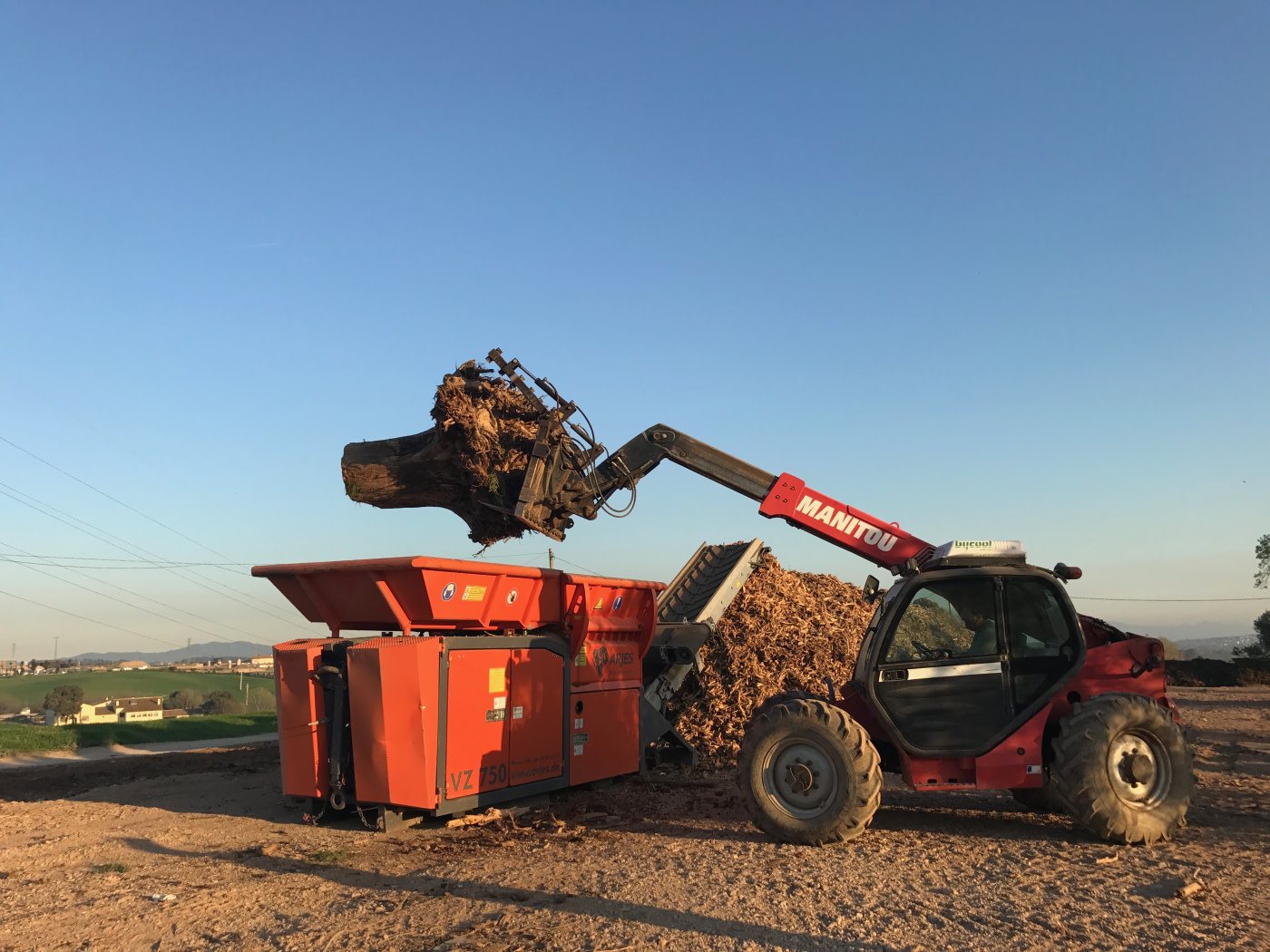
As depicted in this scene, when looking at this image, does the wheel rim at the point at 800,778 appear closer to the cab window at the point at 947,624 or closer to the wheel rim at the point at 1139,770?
the cab window at the point at 947,624

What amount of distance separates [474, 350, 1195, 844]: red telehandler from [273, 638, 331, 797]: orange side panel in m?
3.66

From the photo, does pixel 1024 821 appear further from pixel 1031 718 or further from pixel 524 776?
pixel 524 776

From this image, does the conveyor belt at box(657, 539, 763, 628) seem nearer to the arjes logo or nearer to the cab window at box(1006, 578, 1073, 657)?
the arjes logo

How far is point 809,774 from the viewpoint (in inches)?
250

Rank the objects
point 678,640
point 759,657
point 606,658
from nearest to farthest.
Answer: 1. point 606,658
2. point 678,640
3. point 759,657

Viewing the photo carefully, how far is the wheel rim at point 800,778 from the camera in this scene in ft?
20.7

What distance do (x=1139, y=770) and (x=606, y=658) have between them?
5.03 m

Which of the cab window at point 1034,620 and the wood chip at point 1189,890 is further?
the cab window at point 1034,620

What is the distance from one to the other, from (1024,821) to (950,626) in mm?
1787

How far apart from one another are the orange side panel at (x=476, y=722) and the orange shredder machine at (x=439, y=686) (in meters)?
0.01

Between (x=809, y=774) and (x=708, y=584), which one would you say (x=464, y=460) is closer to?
(x=809, y=774)

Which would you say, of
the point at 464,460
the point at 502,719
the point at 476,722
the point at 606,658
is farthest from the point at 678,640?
the point at 464,460

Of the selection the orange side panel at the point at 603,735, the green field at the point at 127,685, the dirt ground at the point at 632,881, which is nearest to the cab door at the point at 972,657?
Result: the dirt ground at the point at 632,881

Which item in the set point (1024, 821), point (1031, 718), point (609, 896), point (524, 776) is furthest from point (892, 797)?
point (609, 896)
